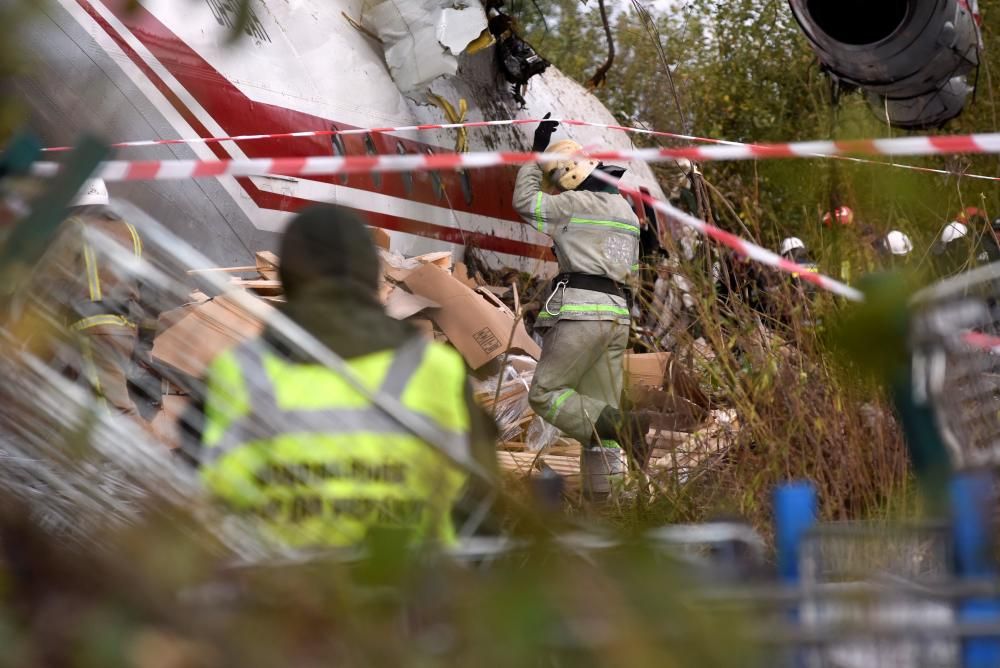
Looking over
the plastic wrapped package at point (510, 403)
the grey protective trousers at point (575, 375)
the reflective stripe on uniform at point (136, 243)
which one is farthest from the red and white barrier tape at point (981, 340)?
the plastic wrapped package at point (510, 403)

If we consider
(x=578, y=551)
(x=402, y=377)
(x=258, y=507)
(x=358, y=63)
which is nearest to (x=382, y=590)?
(x=578, y=551)

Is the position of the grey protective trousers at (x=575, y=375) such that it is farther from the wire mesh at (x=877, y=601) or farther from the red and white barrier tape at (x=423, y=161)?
the wire mesh at (x=877, y=601)

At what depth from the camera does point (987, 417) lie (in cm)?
188

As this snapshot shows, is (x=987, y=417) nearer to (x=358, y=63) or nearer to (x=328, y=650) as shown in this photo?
(x=328, y=650)

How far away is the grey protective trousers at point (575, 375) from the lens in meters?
6.52

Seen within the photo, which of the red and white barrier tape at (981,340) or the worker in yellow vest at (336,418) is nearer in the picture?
the worker in yellow vest at (336,418)

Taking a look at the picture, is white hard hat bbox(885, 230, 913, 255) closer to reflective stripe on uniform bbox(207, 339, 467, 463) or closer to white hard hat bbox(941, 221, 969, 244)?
white hard hat bbox(941, 221, 969, 244)

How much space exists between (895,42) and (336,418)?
22.1ft

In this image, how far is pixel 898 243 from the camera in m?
4.80

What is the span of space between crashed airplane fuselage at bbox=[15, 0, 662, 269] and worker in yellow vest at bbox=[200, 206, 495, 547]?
3664 mm

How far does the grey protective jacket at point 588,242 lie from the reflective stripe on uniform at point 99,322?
4.74m

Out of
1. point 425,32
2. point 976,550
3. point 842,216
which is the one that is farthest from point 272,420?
point 425,32

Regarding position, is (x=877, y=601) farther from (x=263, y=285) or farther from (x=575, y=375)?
(x=263, y=285)

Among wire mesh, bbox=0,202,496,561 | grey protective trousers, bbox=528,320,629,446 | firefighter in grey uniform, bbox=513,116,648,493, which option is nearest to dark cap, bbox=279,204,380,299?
wire mesh, bbox=0,202,496,561
